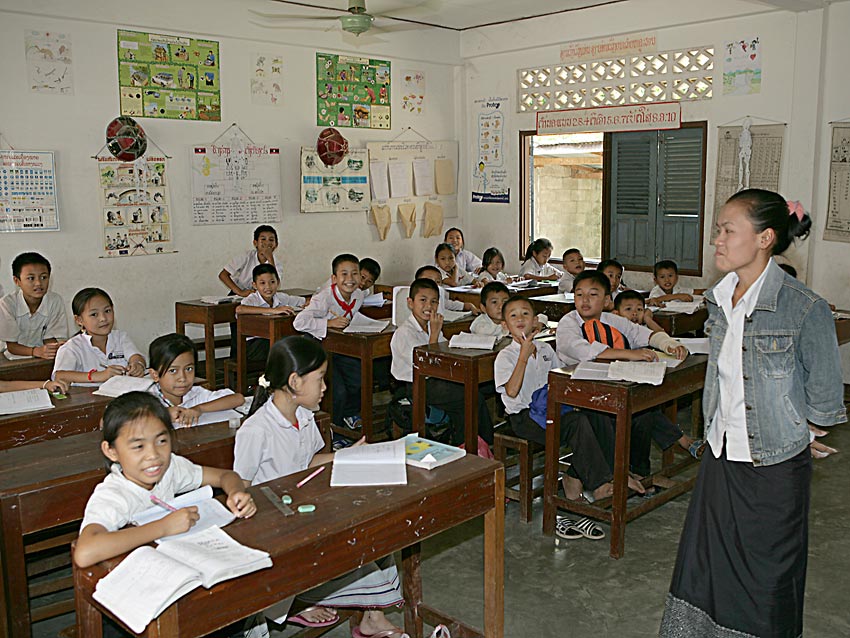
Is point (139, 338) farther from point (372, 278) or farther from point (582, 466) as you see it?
point (582, 466)

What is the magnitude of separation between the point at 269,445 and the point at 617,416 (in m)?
1.51

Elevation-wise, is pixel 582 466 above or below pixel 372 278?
below

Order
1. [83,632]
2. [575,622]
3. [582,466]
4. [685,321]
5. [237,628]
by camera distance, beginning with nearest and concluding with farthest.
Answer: [83,632] < [237,628] < [575,622] < [582,466] < [685,321]

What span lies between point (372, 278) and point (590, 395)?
133 inches

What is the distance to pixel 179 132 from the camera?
666 cm

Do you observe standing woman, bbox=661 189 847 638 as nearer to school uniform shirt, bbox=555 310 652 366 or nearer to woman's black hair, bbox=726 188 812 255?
woman's black hair, bbox=726 188 812 255

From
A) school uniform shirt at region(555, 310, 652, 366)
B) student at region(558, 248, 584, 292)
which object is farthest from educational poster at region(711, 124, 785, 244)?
school uniform shirt at region(555, 310, 652, 366)

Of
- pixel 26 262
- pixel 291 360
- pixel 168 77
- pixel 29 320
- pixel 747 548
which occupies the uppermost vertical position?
pixel 168 77

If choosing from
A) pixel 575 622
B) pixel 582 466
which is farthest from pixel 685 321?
pixel 575 622

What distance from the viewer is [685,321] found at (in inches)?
221

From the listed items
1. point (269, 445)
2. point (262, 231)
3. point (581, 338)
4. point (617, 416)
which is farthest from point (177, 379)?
point (262, 231)

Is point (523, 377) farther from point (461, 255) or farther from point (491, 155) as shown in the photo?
point (491, 155)

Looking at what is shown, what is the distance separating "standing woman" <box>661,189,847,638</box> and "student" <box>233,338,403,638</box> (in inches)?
37.6

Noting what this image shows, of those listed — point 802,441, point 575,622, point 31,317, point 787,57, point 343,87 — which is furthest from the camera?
point 343,87
